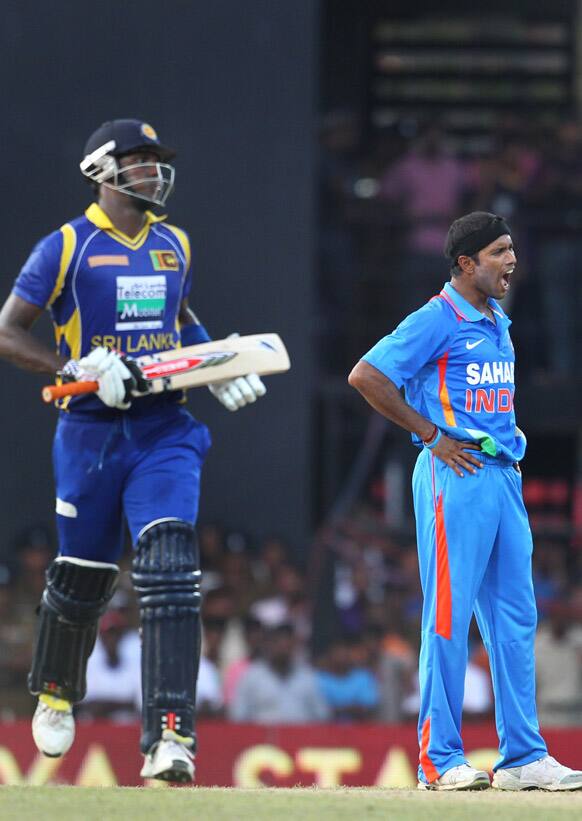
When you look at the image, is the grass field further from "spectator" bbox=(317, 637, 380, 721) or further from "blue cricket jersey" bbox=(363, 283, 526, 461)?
"spectator" bbox=(317, 637, 380, 721)

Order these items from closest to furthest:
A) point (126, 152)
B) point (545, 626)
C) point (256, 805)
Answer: point (256, 805)
point (126, 152)
point (545, 626)

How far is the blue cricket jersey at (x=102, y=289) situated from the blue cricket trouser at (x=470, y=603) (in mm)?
1229

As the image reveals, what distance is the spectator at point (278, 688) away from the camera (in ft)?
38.2

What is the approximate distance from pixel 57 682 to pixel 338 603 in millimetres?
6008

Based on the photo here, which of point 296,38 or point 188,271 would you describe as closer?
point 188,271

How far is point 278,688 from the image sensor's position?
1168cm

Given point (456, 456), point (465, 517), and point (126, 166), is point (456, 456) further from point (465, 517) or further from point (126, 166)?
point (126, 166)

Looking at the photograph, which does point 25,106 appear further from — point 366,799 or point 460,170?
point 366,799

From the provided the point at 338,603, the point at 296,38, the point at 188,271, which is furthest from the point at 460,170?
the point at 188,271

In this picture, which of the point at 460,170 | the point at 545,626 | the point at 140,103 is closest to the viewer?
the point at 545,626

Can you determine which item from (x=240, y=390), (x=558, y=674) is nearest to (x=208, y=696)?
(x=558, y=674)

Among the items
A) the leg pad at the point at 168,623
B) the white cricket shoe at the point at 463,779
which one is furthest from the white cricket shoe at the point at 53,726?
the white cricket shoe at the point at 463,779

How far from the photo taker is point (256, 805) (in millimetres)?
5633

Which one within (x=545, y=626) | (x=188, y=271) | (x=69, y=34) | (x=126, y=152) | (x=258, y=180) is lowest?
(x=545, y=626)
